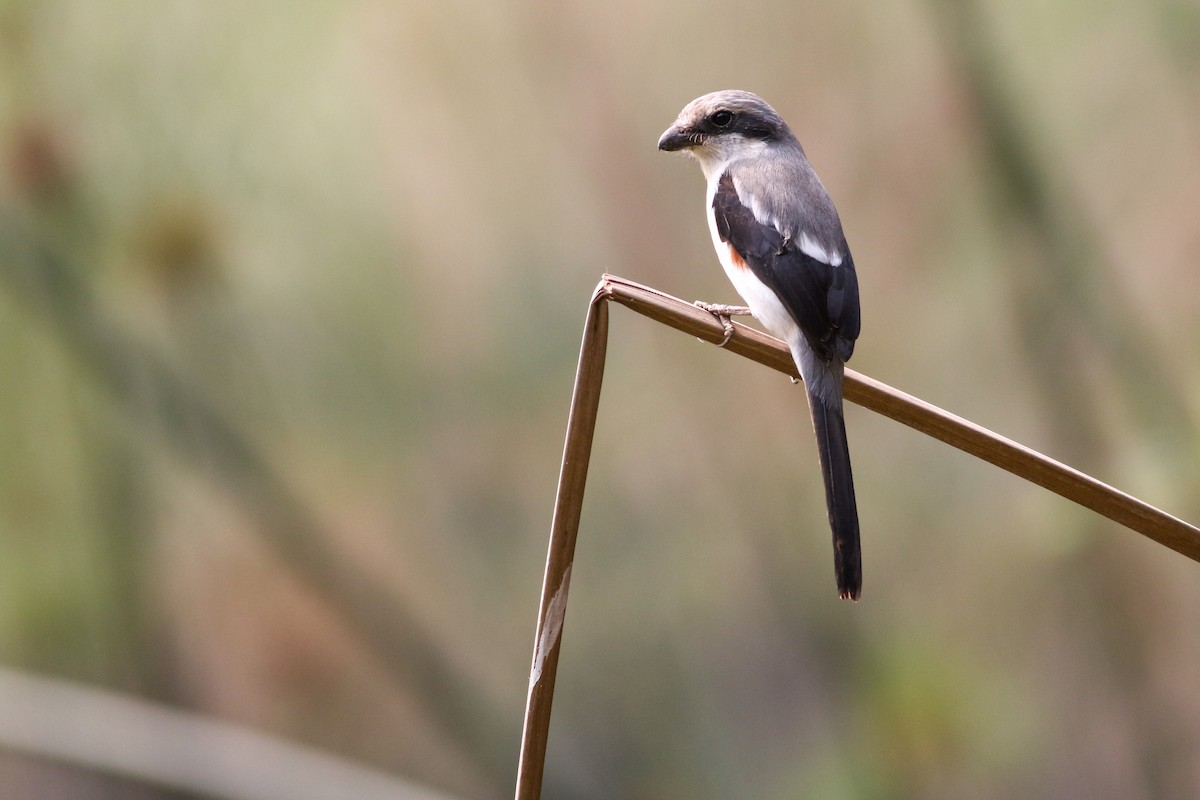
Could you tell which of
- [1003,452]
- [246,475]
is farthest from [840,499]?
[246,475]

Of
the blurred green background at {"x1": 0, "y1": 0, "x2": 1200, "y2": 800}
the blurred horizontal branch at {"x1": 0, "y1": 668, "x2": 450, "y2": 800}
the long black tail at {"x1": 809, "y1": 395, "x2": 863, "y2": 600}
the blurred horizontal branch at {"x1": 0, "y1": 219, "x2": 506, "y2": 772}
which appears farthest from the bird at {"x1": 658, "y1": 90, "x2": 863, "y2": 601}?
the blurred horizontal branch at {"x1": 0, "y1": 668, "x2": 450, "y2": 800}

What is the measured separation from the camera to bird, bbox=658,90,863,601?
1.66m

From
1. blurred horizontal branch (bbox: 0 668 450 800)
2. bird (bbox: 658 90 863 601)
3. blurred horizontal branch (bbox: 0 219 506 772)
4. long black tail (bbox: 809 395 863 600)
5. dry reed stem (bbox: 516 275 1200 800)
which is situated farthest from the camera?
blurred horizontal branch (bbox: 0 219 506 772)

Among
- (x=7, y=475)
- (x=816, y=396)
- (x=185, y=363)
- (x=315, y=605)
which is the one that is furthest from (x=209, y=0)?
(x=816, y=396)

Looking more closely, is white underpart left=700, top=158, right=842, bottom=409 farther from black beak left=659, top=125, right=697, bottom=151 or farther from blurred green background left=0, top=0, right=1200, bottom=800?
blurred green background left=0, top=0, right=1200, bottom=800

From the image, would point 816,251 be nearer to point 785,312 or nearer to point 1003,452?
point 785,312

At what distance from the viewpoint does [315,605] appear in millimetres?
3178

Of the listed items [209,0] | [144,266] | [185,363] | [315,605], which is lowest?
[315,605]

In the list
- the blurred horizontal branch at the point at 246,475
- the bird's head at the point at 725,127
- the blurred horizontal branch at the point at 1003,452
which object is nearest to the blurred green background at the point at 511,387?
the blurred horizontal branch at the point at 246,475

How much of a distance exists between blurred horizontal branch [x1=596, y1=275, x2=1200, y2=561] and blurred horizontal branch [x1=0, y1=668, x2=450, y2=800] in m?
2.16

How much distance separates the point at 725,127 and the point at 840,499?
34.8 inches

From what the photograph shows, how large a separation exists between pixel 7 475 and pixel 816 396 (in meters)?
2.62

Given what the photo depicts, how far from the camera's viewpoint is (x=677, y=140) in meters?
2.07

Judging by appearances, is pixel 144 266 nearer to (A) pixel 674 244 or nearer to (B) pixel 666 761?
(A) pixel 674 244
